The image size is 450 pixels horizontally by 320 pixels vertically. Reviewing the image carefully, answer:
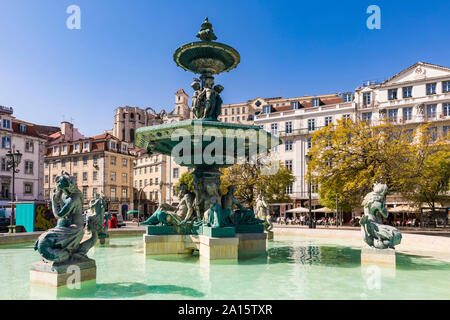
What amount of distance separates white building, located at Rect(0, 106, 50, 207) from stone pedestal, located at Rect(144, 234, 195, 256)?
42.5m

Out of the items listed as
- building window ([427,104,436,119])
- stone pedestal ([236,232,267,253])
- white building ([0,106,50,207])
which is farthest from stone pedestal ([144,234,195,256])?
building window ([427,104,436,119])

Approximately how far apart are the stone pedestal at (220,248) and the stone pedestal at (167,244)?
124 centimetres

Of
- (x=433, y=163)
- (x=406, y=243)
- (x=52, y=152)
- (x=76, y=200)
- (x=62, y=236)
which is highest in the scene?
(x=52, y=152)

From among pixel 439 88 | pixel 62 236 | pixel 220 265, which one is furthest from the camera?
pixel 439 88

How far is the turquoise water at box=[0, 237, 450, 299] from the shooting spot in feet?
19.3

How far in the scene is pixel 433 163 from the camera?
2791 cm

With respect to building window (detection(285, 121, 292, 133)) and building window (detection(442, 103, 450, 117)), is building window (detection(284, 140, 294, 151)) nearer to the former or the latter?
building window (detection(285, 121, 292, 133))

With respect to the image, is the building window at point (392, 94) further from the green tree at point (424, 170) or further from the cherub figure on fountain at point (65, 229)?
the cherub figure on fountain at point (65, 229)

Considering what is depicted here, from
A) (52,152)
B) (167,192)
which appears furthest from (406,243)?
(52,152)

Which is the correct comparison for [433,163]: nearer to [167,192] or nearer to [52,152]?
[167,192]

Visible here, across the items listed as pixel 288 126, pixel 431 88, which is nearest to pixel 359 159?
pixel 431 88

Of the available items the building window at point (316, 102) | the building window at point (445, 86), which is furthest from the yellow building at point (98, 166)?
the building window at point (445, 86)

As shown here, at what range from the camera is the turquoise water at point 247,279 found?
5871 millimetres
